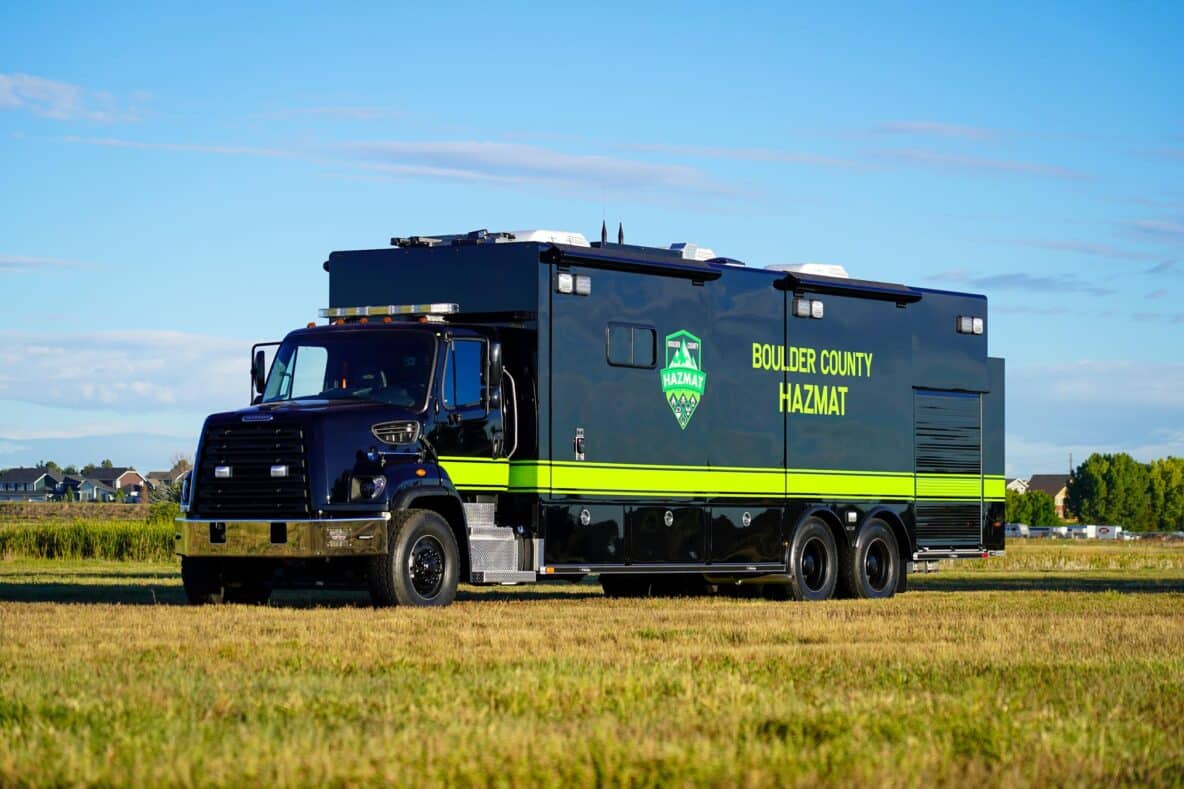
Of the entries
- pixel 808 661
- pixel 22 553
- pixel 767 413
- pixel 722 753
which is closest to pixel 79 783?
pixel 722 753

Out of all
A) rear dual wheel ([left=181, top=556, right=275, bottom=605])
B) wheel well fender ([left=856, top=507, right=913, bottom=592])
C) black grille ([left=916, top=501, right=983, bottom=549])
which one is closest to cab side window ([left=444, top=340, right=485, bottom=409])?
rear dual wheel ([left=181, top=556, right=275, bottom=605])

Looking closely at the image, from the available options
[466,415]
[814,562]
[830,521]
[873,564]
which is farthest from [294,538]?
[873,564]

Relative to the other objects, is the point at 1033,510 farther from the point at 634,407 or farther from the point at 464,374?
the point at 464,374

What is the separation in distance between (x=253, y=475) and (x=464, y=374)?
8.03 ft

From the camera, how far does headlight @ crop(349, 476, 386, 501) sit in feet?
58.9

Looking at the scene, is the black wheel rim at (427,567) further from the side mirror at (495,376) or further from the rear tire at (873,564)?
the rear tire at (873,564)

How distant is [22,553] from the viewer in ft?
149

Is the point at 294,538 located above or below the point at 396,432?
below

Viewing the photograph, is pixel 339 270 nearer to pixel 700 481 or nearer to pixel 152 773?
pixel 700 481

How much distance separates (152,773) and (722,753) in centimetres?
A: 233

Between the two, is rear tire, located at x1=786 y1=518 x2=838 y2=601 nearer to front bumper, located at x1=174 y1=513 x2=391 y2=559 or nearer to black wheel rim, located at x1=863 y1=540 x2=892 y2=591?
black wheel rim, located at x1=863 y1=540 x2=892 y2=591

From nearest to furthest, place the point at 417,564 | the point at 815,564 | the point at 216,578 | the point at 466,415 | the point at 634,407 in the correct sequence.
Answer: the point at 417,564, the point at 216,578, the point at 466,415, the point at 634,407, the point at 815,564

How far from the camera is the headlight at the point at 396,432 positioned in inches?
717

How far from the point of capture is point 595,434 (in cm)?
2025
